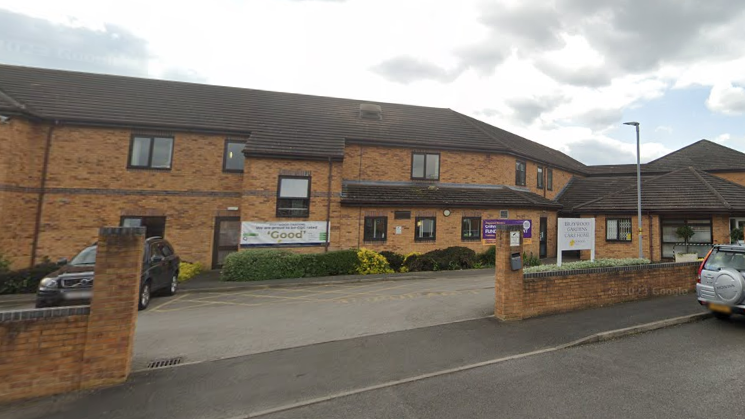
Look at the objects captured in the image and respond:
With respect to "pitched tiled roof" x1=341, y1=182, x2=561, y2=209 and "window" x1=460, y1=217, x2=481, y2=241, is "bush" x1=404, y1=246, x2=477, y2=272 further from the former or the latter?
"pitched tiled roof" x1=341, y1=182, x2=561, y2=209

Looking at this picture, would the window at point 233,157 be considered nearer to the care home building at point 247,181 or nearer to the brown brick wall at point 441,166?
the care home building at point 247,181

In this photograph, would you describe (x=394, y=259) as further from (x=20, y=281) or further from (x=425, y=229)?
(x=20, y=281)

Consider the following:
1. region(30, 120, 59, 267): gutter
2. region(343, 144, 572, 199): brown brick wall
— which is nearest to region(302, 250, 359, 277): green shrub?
region(343, 144, 572, 199): brown brick wall

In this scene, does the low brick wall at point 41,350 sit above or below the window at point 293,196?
below

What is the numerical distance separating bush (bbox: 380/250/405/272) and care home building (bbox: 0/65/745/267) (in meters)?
0.84

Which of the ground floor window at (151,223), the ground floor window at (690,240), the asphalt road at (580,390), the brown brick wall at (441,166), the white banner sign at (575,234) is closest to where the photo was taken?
the asphalt road at (580,390)

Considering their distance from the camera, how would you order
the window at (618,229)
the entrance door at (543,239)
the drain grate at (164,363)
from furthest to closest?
the entrance door at (543,239)
the window at (618,229)
the drain grate at (164,363)

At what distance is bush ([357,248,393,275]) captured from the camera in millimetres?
12867

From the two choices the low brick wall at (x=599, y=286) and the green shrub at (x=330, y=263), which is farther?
the green shrub at (x=330, y=263)

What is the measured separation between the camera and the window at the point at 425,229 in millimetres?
15102

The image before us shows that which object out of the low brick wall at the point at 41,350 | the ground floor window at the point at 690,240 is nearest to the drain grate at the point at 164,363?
the low brick wall at the point at 41,350

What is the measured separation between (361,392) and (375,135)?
14793mm

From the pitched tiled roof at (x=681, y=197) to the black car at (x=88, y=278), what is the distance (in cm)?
2032

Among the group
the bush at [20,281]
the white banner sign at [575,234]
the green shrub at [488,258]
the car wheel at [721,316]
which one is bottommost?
the bush at [20,281]
